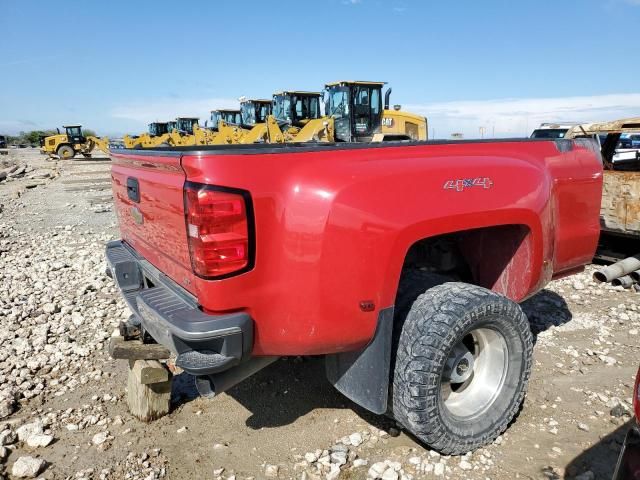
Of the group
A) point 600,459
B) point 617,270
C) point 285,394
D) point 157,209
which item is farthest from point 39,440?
point 617,270

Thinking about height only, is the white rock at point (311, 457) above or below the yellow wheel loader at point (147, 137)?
below

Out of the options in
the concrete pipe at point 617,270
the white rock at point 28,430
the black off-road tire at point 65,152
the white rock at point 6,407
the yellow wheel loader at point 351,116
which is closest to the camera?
the white rock at point 28,430

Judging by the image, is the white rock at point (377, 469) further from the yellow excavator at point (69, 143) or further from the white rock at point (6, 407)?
the yellow excavator at point (69, 143)

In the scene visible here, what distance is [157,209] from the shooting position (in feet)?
8.93

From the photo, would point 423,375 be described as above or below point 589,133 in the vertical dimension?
below

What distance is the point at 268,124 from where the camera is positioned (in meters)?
18.4

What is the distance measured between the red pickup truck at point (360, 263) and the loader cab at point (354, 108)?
545 inches

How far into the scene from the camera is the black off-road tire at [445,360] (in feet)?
8.50

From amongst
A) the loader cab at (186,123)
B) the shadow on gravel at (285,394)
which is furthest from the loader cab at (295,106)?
the shadow on gravel at (285,394)

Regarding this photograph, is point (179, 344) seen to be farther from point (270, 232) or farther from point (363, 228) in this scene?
point (363, 228)

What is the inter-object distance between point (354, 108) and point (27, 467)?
15.5 meters

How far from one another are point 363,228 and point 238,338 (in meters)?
0.77

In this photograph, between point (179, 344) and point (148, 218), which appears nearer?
point (179, 344)

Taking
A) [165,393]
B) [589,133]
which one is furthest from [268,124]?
[165,393]
